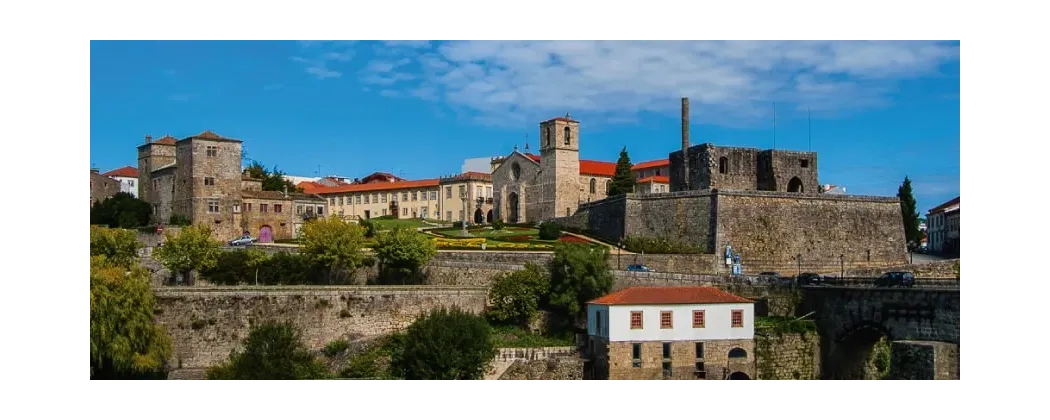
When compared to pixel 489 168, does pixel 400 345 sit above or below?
below

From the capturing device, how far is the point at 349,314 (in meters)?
42.8

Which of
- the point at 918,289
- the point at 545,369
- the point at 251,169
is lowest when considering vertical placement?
the point at 545,369

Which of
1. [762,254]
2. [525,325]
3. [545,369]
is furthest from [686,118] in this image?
[545,369]

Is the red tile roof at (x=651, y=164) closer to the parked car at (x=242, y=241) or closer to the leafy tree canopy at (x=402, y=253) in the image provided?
the parked car at (x=242, y=241)

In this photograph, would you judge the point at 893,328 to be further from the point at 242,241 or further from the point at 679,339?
the point at 242,241

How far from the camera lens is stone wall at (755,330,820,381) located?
37.9m

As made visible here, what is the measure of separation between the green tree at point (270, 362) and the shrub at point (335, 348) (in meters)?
2.61

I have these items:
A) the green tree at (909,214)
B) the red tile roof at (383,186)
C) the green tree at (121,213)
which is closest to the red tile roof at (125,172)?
the red tile roof at (383,186)

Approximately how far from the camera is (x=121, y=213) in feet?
200

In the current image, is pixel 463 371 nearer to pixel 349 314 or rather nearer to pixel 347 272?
pixel 349 314

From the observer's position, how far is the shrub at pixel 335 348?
134 ft

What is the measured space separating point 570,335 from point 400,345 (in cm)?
691

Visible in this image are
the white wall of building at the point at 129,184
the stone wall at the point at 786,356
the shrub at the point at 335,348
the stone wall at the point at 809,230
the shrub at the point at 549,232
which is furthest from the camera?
the white wall of building at the point at 129,184

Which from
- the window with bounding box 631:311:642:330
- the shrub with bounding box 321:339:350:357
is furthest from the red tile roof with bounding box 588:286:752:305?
the shrub with bounding box 321:339:350:357
